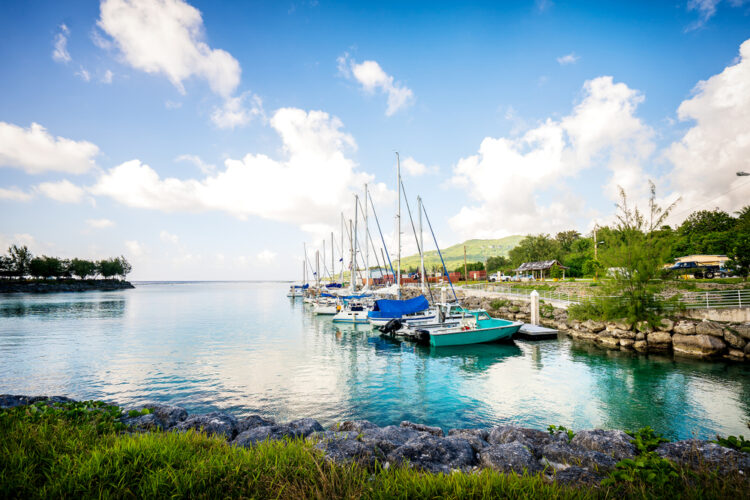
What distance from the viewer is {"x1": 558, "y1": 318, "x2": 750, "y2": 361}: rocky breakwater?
19.7m

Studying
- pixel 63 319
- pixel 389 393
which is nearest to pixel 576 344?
pixel 389 393

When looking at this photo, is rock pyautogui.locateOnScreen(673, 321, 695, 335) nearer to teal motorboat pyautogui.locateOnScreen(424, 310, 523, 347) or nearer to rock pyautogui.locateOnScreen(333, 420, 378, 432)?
teal motorboat pyautogui.locateOnScreen(424, 310, 523, 347)

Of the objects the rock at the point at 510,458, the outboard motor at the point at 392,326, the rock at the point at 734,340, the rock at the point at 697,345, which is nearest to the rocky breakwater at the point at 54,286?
the outboard motor at the point at 392,326

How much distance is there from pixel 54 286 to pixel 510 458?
17609cm

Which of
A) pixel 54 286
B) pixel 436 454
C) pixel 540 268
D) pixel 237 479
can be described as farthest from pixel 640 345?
pixel 54 286

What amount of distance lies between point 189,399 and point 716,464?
17.4 meters

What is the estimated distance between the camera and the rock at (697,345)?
65.4 feet

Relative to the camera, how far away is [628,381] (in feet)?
56.0

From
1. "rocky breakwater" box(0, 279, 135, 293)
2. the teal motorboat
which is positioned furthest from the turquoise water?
"rocky breakwater" box(0, 279, 135, 293)

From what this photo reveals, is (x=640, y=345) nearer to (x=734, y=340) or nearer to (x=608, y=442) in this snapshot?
(x=734, y=340)

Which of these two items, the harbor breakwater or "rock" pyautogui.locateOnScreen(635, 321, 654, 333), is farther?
"rock" pyautogui.locateOnScreen(635, 321, 654, 333)

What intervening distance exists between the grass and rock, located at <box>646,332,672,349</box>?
74.7ft

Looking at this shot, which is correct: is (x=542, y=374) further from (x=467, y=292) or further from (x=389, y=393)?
(x=467, y=292)

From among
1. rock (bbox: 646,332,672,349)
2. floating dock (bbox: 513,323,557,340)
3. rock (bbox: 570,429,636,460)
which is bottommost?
floating dock (bbox: 513,323,557,340)
